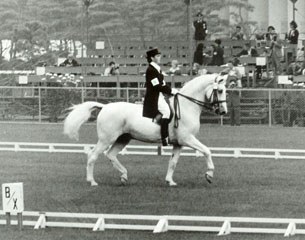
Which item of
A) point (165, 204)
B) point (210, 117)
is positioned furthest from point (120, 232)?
point (210, 117)

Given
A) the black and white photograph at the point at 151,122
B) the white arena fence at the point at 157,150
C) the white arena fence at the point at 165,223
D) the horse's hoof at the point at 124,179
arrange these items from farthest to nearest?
the white arena fence at the point at 157,150 < the horse's hoof at the point at 124,179 < the black and white photograph at the point at 151,122 < the white arena fence at the point at 165,223

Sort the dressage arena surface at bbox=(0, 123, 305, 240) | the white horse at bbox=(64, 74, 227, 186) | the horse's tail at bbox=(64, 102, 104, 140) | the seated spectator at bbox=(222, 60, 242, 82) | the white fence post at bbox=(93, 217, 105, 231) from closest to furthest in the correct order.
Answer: the white fence post at bbox=(93, 217, 105, 231) → the dressage arena surface at bbox=(0, 123, 305, 240) → the white horse at bbox=(64, 74, 227, 186) → the horse's tail at bbox=(64, 102, 104, 140) → the seated spectator at bbox=(222, 60, 242, 82)

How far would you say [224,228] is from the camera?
12.4m

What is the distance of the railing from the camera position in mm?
32375

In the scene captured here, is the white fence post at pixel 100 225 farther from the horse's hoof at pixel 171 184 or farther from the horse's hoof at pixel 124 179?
the horse's hoof at pixel 124 179

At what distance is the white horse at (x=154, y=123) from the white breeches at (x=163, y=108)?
7.8 inches

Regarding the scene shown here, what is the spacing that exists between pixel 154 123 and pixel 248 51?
1827cm

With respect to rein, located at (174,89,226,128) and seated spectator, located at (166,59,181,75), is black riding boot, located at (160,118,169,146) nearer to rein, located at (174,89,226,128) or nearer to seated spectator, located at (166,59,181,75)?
rein, located at (174,89,226,128)

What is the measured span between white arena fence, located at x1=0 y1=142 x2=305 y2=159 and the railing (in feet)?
23.2

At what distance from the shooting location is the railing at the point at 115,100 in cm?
3238

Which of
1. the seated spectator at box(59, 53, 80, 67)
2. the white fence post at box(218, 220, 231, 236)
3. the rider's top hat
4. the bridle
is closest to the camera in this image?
the white fence post at box(218, 220, 231, 236)

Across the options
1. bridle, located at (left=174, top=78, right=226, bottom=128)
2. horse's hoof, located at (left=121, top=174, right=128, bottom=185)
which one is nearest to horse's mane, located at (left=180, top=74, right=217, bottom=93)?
bridle, located at (left=174, top=78, right=226, bottom=128)

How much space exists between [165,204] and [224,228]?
2739 mm

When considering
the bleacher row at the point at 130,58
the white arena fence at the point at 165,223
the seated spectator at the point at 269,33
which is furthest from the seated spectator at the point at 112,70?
the white arena fence at the point at 165,223
